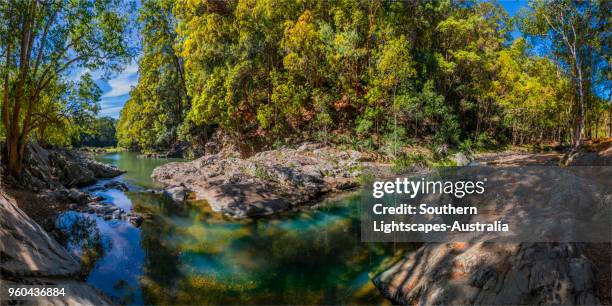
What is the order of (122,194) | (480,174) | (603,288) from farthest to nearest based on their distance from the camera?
1. (122,194)
2. (480,174)
3. (603,288)

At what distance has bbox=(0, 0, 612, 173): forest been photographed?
2078 cm

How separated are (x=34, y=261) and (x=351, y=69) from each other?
99.4 ft

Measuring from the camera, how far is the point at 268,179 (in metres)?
19.9

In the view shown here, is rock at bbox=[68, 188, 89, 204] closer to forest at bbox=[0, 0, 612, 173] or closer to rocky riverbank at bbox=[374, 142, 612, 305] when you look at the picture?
forest at bbox=[0, 0, 612, 173]

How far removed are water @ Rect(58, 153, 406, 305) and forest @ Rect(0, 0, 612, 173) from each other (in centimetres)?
763

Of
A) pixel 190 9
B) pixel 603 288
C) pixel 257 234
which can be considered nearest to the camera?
pixel 603 288

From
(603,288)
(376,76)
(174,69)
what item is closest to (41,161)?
(603,288)

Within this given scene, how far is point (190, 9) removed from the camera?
3469cm

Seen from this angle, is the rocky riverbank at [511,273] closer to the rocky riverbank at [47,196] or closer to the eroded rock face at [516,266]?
the eroded rock face at [516,266]

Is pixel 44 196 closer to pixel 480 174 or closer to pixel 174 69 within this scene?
pixel 480 174

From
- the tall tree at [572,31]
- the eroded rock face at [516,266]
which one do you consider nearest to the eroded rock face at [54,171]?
the eroded rock face at [516,266]

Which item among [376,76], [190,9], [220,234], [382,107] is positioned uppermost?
[190,9]

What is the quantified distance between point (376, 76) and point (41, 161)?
87.0 feet
